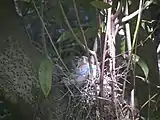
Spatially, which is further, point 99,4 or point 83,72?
Answer: point 83,72

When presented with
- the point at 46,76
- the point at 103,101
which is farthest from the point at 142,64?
the point at 46,76

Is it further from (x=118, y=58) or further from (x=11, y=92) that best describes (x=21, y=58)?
(x=118, y=58)

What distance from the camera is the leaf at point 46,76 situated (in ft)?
1.98

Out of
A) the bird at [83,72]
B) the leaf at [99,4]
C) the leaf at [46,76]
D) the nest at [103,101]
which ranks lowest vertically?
the nest at [103,101]

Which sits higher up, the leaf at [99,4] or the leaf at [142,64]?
the leaf at [99,4]

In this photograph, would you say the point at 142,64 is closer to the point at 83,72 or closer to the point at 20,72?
the point at 83,72

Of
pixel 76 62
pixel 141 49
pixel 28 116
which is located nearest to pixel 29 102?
pixel 28 116

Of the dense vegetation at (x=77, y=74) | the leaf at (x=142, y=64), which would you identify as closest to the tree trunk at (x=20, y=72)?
the dense vegetation at (x=77, y=74)

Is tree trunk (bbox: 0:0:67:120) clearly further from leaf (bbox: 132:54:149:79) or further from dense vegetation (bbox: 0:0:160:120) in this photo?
A: leaf (bbox: 132:54:149:79)

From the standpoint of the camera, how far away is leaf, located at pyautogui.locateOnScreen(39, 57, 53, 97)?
1.98 feet

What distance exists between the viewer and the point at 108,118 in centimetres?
77

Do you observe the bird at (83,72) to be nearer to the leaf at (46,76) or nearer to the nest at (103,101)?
the nest at (103,101)

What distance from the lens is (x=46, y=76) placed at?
2.00 ft

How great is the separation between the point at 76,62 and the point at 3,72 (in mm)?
149
